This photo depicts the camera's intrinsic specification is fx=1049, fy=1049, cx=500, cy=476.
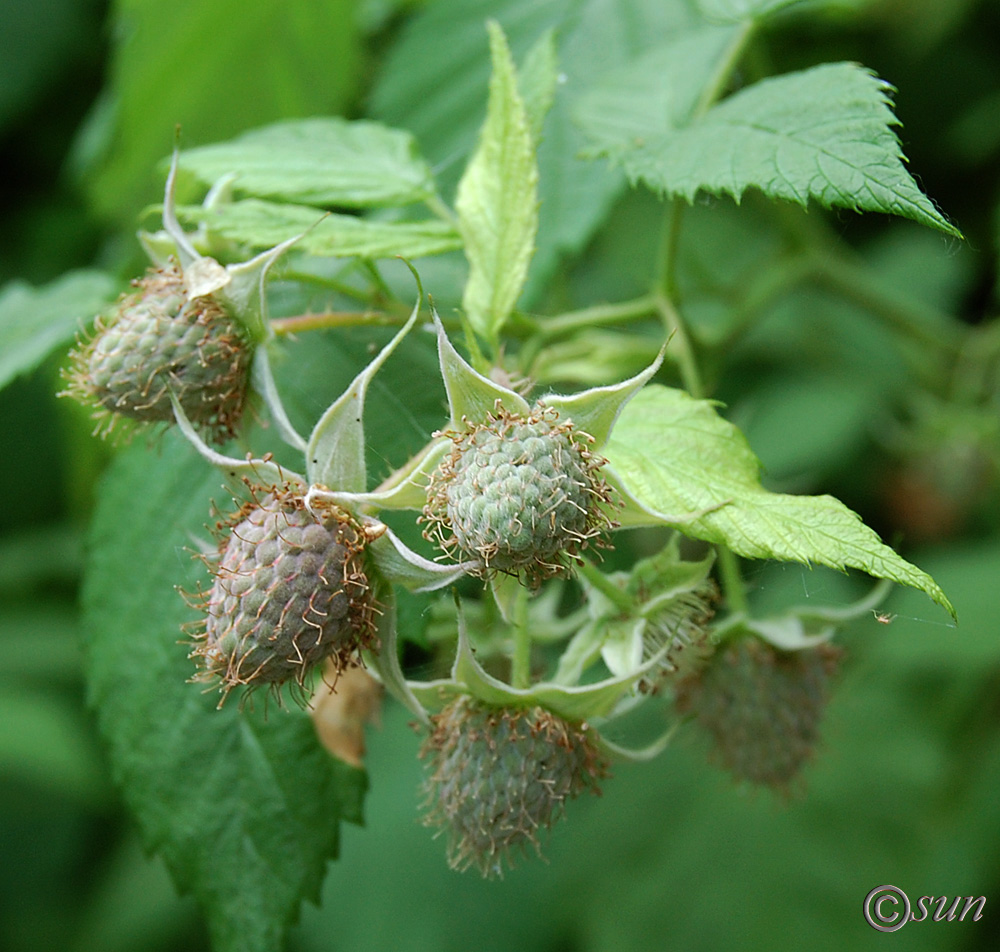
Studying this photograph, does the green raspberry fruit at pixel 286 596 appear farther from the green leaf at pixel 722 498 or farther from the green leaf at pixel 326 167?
the green leaf at pixel 326 167

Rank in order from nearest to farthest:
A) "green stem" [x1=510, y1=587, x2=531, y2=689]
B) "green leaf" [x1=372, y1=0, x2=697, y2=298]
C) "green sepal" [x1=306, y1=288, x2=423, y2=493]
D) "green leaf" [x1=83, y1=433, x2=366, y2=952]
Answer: "green sepal" [x1=306, y1=288, x2=423, y2=493], "green stem" [x1=510, y1=587, x2=531, y2=689], "green leaf" [x1=83, y1=433, x2=366, y2=952], "green leaf" [x1=372, y1=0, x2=697, y2=298]

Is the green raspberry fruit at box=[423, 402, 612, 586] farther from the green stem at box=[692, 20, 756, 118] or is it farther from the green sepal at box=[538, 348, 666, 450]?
the green stem at box=[692, 20, 756, 118]

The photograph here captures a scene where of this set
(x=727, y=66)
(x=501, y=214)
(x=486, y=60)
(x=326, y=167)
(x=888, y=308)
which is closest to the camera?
(x=501, y=214)

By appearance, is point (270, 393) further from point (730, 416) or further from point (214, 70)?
point (214, 70)

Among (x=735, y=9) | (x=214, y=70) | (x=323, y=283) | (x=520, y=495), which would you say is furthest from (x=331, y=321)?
(x=214, y=70)

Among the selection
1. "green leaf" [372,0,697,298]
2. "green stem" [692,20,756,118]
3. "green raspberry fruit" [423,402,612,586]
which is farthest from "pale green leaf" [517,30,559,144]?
"green raspberry fruit" [423,402,612,586]

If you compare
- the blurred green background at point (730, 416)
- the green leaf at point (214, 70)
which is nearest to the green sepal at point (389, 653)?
the blurred green background at point (730, 416)

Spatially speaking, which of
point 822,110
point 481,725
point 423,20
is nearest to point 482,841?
point 481,725

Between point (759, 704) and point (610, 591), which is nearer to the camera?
point (610, 591)
